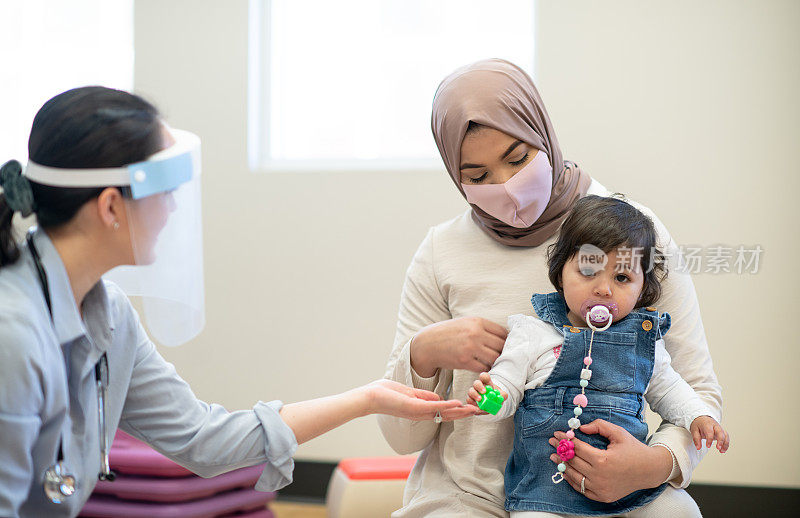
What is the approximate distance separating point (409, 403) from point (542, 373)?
0.96ft

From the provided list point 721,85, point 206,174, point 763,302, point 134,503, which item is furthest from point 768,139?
point 134,503

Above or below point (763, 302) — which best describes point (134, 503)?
below

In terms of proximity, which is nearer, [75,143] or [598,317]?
[75,143]

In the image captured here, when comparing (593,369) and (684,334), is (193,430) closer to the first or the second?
(593,369)

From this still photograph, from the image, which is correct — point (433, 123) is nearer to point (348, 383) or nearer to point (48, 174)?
point (48, 174)

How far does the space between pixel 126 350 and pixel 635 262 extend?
1051mm

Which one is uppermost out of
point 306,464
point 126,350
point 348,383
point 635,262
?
point 635,262

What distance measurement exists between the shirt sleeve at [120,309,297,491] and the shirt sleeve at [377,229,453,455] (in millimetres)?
312

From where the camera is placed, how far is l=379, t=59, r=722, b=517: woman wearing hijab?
64.6 inches

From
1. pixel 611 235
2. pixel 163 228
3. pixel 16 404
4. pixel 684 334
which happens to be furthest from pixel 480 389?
pixel 16 404

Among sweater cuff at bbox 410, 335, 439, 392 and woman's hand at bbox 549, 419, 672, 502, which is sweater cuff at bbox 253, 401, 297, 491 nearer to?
sweater cuff at bbox 410, 335, 439, 392

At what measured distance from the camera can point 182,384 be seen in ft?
5.24

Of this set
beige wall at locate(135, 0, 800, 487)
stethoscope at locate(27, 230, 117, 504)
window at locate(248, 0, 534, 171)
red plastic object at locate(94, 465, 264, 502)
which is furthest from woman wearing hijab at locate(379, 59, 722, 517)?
window at locate(248, 0, 534, 171)

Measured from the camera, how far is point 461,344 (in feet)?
5.31
